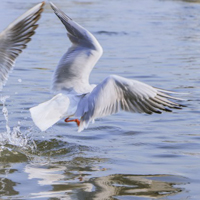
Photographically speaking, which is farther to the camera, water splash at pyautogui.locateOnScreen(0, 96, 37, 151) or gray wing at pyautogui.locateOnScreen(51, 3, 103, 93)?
gray wing at pyautogui.locateOnScreen(51, 3, 103, 93)

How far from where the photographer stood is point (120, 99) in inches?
233

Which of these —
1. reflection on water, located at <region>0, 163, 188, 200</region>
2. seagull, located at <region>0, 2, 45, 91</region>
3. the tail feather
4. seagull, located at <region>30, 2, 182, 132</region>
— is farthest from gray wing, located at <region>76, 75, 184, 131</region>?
seagull, located at <region>0, 2, 45, 91</region>

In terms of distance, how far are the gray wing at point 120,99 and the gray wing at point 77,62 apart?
2.30 ft

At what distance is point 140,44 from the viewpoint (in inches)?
526

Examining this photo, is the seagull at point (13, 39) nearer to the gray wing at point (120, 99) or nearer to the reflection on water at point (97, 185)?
the gray wing at point (120, 99)

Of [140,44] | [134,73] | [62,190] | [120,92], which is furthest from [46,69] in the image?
[62,190]

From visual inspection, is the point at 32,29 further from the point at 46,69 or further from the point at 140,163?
the point at 46,69

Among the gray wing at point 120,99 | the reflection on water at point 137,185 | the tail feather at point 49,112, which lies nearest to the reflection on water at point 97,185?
the reflection on water at point 137,185

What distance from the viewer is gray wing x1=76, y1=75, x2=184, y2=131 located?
18.8ft

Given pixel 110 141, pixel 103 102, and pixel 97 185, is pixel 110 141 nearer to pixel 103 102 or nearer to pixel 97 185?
pixel 103 102

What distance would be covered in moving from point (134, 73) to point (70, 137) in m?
3.70

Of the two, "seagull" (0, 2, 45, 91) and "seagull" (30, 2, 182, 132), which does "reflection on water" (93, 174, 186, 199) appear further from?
"seagull" (0, 2, 45, 91)

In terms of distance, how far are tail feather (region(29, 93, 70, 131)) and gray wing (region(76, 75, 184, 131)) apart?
0.59 feet

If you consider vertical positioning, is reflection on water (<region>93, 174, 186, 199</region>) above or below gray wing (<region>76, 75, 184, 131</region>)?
below
